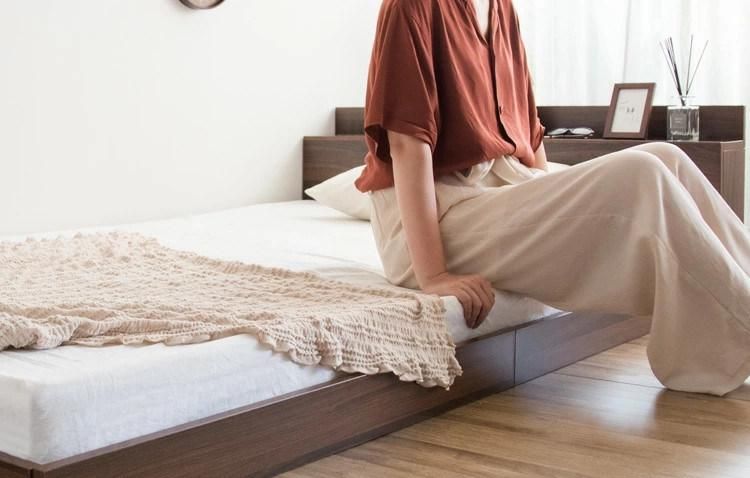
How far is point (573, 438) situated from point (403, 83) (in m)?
0.72

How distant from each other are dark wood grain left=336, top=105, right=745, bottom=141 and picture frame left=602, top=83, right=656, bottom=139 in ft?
0.17

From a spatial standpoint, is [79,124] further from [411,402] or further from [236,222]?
[411,402]

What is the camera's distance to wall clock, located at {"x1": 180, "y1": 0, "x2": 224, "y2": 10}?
11.7ft

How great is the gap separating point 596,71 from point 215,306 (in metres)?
2.60

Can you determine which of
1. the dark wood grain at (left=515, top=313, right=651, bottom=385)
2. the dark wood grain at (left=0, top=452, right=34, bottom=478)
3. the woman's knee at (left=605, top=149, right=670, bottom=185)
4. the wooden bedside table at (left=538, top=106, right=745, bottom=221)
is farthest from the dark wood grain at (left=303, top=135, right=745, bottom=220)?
the dark wood grain at (left=0, top=452, right=34, bottom=478)

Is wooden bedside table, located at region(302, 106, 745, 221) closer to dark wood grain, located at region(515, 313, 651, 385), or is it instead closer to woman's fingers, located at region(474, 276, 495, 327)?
dark wood grain, located at region(515, 313, 651, 385)

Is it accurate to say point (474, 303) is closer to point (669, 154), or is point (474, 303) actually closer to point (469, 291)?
point (469, 291)

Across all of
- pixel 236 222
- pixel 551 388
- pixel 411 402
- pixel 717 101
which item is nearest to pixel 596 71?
pixel 717 101

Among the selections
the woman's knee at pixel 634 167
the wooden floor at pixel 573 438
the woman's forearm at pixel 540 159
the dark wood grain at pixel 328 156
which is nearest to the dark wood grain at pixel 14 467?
the wooden floor at pixel 573 438

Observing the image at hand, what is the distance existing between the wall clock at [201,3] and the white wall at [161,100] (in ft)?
0.10

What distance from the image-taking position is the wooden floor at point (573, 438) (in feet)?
5.43

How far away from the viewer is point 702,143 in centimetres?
304

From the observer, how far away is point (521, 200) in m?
2.05

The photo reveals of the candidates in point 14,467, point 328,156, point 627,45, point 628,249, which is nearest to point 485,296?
point 628,249
